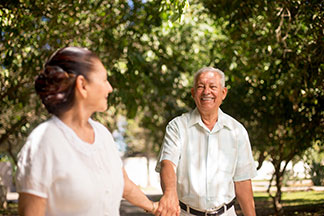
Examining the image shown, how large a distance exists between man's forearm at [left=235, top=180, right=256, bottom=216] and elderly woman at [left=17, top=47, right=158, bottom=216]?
187cm

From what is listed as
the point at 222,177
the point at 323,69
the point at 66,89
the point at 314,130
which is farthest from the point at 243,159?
the point at 314,130

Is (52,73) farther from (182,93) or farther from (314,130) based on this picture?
(182,93)

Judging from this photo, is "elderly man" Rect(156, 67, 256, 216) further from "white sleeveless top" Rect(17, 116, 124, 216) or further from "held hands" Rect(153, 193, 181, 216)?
"white sleeveless top" Rect(17, 116, 124, 216)

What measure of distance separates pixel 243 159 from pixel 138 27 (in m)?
6.91

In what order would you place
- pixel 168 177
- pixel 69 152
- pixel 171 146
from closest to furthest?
pixel 69 152
pixel 168 177
pixel 171 146

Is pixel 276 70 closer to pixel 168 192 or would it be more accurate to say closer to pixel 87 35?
pixel 87 35

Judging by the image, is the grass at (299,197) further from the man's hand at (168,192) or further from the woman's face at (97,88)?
the woman's face at (97,88)

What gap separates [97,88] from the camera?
2.33 m

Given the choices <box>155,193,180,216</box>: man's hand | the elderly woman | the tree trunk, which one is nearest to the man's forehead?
<box>155,193,180,216</box>: man's hand

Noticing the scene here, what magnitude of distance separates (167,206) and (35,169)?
4.56 ft

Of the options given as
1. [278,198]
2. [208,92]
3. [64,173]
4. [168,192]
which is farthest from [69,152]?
[278,198]

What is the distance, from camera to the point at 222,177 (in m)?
3.98

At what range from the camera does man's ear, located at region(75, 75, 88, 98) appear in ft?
7.38

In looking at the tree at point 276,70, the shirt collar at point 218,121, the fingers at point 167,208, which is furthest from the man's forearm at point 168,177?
the tree at point 276,70
